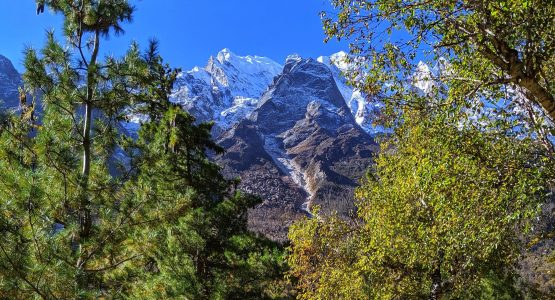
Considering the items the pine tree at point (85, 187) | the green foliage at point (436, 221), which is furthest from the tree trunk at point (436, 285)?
the pine tree at point (85, 187)

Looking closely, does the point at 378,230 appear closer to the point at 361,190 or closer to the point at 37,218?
the point at 361,190

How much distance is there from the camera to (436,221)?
12.5m

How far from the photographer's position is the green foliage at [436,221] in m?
8.36

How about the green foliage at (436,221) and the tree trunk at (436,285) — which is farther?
the tree trunk at (436,285)

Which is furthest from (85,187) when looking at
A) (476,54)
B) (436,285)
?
(436,285)

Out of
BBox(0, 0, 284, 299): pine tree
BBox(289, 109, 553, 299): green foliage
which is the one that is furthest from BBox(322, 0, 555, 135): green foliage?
BBox(0, 0, 284, 299): pine tree

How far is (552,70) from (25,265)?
1122 centimetres

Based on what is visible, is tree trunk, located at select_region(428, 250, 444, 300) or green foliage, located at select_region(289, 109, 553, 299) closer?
green foliage, located at select_region(289, 109, 553, 299)

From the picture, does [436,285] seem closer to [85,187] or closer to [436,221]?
[436,221]

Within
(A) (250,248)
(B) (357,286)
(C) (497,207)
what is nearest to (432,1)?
(C) (497,207)

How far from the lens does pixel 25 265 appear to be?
301 inches

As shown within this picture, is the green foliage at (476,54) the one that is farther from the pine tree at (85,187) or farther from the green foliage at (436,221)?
the pine tree at (85,187)

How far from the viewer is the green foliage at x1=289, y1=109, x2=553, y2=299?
27.4ft

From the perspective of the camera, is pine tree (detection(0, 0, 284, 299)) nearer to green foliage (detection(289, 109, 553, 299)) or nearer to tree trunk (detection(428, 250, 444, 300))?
green foliage (detection(289, 109, 553, 299))
